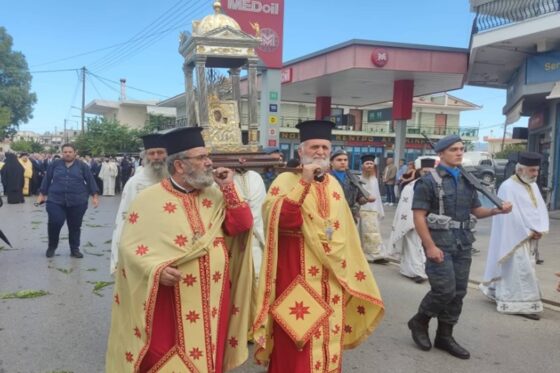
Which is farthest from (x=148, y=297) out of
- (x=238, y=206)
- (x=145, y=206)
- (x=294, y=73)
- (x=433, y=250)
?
(x=294, y=73)

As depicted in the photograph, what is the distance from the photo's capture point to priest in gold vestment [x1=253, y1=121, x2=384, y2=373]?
319 centimetres

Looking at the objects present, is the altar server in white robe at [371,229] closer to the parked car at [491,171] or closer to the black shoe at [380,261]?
the black shoe at [380,261]

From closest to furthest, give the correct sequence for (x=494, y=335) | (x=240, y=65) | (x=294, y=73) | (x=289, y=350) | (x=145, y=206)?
(x=145, y=206) < (x=289, y=350) < (x=494, y=335) < (x=240, y=65) < (x=294, y=73)

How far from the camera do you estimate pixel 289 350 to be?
3240 millimetres

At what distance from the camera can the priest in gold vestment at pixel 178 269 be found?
280 cm

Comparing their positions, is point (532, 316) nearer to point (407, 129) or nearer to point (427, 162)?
point (427, 162)

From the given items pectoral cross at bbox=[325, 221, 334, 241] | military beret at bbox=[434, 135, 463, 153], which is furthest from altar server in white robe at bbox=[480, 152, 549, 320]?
pectoral cross at bbox=[325, 221, 334, 241]

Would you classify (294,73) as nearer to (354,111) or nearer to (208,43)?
(208,43)

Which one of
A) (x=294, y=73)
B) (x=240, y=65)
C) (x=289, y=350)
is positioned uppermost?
(x=294, y=73)

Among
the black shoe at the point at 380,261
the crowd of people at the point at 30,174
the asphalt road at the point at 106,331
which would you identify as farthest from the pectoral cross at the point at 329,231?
the crowd of people at the point at 30,174

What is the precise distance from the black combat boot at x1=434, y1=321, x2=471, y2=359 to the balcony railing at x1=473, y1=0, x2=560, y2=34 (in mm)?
10109

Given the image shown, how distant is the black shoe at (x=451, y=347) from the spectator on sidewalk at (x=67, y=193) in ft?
19.0

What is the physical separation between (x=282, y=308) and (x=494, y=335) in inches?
109

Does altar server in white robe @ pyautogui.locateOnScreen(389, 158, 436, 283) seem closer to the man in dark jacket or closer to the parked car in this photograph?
the man in dark jacket
